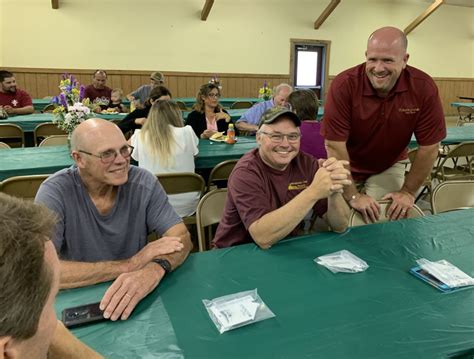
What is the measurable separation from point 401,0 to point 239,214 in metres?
12.7

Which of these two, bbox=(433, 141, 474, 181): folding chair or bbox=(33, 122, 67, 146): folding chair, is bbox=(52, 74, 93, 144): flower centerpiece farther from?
bbox=(433, 141, 474, 181): folding chair

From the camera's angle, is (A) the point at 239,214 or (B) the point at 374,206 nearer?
(A) the point at 239,214

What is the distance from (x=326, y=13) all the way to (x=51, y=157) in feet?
31.3

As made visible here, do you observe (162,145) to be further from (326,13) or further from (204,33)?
(326,13)

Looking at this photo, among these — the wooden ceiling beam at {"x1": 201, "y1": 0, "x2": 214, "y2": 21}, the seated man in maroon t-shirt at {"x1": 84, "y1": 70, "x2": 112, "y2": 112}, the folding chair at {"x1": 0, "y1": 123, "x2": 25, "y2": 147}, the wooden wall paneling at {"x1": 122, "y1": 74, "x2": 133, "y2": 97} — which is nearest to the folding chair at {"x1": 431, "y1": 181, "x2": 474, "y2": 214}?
the folding chair at {"x1": 0, "y1": 123, "x2": 25, "y2": 147}

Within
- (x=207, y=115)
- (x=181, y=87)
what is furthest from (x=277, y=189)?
(x=181, y=87)

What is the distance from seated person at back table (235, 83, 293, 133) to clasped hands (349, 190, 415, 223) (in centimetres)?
256

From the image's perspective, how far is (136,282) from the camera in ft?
4.29

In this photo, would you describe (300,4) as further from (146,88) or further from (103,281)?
(103,281)

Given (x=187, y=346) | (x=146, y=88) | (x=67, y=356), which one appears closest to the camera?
(x=67, y=356)

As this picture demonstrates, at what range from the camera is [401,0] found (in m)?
12.0

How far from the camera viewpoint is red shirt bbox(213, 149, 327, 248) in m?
1.79

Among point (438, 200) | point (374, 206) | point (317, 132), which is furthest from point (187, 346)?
point (317, 132)

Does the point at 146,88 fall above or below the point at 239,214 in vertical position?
above
